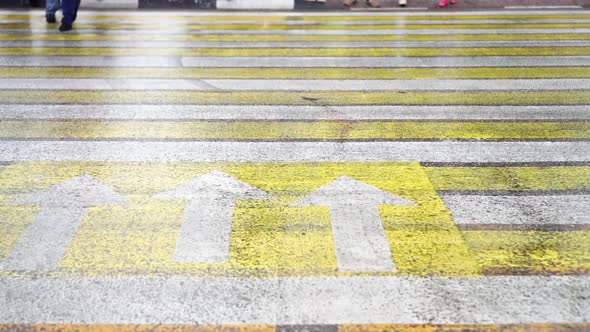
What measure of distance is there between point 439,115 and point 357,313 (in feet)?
12.4

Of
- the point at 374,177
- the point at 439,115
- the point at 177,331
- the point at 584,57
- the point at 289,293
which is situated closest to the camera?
the point at 177,331

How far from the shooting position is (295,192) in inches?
186

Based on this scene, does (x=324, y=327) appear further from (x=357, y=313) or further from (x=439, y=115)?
(x=439, y=115)

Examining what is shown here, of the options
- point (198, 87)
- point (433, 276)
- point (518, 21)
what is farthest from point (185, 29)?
point (433, 276)

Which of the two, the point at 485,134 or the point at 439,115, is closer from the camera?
the point at 485,134

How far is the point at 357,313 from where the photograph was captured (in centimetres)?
320

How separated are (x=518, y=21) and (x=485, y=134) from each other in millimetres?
7612

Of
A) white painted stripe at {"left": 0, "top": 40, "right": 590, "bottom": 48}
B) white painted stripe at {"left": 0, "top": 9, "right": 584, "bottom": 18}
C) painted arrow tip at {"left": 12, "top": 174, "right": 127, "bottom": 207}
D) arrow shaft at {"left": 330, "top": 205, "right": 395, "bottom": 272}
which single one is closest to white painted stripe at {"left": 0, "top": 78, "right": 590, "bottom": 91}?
white painted stripe at {"left": 0, "top": 40, "right": 590, "bottom": 48}

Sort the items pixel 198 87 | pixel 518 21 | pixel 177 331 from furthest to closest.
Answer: pixel 518 21, pixel 198 87, pixel 177 331

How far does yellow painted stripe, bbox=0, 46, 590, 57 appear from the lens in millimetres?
→ 9789

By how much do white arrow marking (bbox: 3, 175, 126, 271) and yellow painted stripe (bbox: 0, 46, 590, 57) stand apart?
16.8 feet

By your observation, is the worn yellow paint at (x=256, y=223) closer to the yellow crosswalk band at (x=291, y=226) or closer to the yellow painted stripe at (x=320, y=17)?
the yellow crosswalk band at (x=291, y=226)

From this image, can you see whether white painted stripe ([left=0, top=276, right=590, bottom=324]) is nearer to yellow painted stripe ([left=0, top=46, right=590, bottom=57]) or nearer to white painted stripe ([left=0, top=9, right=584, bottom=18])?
yellow painted stripe ([left=0, top=46, right=590, bottom=57])

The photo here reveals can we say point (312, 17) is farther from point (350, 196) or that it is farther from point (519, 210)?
point (519, 210)
